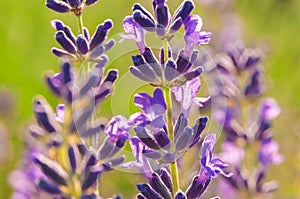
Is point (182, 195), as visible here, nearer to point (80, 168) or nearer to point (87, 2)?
point (80, 168)

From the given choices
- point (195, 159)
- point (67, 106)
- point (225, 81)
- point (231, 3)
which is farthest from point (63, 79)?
point (231, 3)

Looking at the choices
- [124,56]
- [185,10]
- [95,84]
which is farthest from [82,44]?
[124,56]

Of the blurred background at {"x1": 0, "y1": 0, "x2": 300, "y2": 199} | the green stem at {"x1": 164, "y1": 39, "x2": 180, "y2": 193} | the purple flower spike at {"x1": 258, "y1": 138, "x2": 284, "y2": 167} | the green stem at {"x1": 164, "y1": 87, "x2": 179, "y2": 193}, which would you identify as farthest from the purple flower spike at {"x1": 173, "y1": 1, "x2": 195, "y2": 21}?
the blurred background at {"x1": 0, "y1": 0, "x2": 300, "y2": 199}

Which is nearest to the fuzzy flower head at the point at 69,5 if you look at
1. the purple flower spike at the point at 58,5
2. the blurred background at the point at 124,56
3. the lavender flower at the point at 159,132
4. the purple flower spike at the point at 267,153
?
the purple flower spike at the point at 58,5

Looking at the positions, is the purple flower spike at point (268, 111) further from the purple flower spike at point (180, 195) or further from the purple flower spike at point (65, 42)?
the purple flower spike at point (180, 195)

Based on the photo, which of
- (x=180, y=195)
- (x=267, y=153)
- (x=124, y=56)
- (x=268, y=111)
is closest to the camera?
(x=180, y=195)

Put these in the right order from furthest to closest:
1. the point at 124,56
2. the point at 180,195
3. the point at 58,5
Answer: the point at 124,56 → the point at 58,5 → the point at 180,195

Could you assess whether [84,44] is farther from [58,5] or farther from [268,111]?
[268,111]

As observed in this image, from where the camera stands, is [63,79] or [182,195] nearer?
[182,195]
